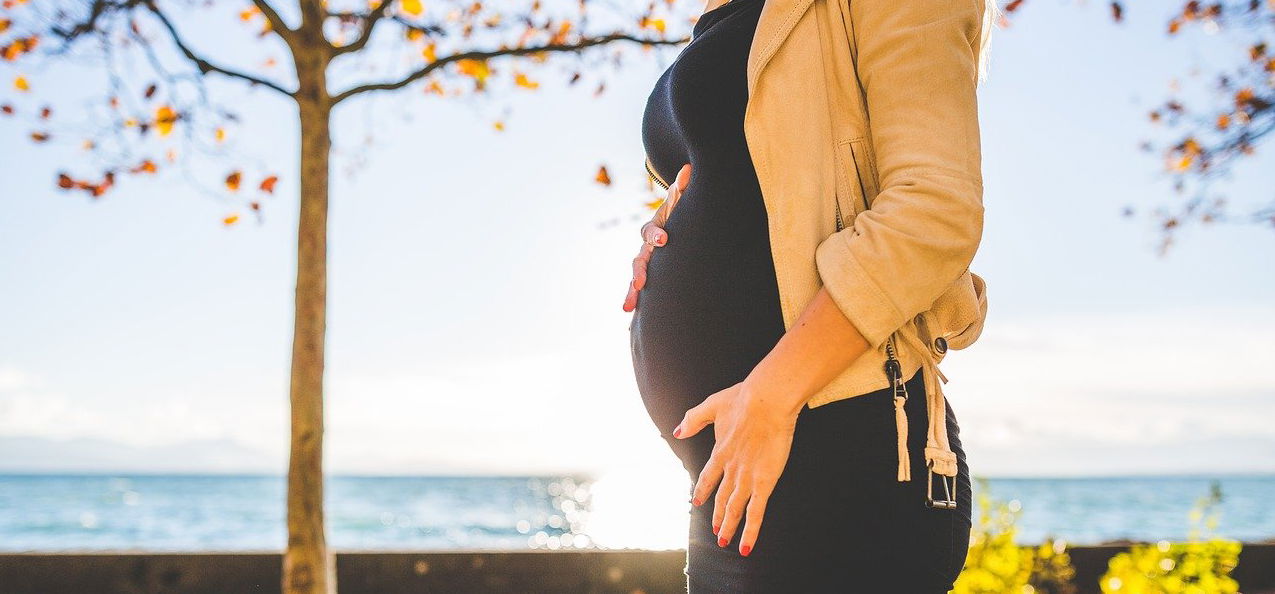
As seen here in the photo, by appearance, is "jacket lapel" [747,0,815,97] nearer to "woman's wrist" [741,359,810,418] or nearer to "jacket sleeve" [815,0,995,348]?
"jacket sleeve" [815,0,995,348]

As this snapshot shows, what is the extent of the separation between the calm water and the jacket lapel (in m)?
22.2

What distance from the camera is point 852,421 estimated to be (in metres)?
1.00

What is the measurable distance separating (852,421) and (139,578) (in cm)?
566

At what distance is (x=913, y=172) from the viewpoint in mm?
968

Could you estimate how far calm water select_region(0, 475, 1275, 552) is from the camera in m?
31.3

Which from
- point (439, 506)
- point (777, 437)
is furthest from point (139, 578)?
point (439, 506)

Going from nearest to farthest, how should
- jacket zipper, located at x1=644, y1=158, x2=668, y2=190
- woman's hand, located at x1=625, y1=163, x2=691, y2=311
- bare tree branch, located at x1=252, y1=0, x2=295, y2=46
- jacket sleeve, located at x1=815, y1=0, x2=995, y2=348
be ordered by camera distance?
jacket sleeve, located at x1=815, y1=0, x2=995, y2=348 → woman's hand, located at x1=625, y1=163, x2=691, y2=311 → jacket zipper, located at x1=644, y1=158, x2=668, y2=190 → bare tree branch, located at x1=252, y1=0, x2=295, y2=46

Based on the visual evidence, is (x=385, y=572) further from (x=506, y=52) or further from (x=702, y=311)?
(x=702, y=311)

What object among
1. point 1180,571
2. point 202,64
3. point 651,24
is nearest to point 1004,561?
point 1180,571

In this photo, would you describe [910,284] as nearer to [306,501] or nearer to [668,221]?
[668,221]

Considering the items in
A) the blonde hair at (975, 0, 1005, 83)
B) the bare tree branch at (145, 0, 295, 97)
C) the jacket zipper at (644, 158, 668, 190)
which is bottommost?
the jacket zipper at (644, 158, 668, 190)

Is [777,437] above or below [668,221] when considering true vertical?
below

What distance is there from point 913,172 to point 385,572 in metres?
5.19

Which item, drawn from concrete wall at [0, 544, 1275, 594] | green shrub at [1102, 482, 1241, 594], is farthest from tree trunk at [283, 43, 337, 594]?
green shrub at [1102, 482, 1241, 594]
